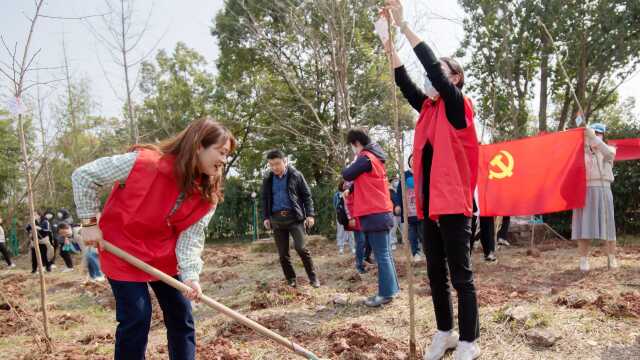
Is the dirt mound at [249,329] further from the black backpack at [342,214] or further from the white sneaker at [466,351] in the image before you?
the black backpack at [342,214]

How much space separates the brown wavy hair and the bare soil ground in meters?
1.57

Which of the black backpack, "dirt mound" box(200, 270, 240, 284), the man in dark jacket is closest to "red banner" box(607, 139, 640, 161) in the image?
the black backpack

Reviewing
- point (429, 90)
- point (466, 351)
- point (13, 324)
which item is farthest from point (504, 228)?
point (13, 324)

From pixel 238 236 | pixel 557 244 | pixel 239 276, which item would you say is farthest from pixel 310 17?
pixel 238 236

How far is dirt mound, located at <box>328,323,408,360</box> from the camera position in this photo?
310 cm

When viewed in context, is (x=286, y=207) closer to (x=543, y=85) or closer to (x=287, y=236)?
(x=287, y=236)

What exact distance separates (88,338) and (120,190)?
108 inches

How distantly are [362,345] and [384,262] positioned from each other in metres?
1.28

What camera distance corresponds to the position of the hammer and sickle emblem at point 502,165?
732 centimetres

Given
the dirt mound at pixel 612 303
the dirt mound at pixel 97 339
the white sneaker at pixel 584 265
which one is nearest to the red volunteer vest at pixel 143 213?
the dirt mound at pixel 97 339

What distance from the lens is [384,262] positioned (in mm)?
4496

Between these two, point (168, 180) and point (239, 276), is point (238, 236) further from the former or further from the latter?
point (168, 180)

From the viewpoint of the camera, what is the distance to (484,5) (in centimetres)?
1458

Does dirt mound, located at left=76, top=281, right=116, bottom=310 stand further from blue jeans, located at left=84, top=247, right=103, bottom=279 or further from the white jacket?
the white jacket
